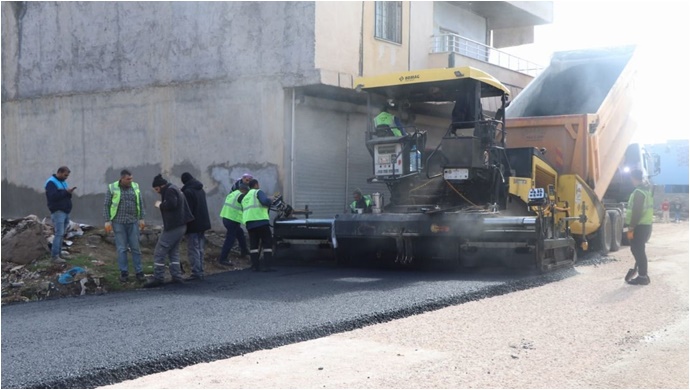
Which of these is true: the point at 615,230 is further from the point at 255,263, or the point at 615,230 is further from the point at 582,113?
the point at 255,263

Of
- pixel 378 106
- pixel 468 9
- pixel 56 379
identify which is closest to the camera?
pixel 56 379

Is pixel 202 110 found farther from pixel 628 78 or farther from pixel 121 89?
pixel 628 78

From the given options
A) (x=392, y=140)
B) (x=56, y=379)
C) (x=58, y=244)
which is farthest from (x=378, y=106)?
(x=56, y=379)

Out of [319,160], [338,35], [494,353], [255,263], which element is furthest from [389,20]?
[494,353]

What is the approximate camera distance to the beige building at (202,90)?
14.8 metres

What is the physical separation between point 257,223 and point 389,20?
7126mm

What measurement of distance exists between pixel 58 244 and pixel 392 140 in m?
5.19

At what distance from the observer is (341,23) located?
49.6 ft

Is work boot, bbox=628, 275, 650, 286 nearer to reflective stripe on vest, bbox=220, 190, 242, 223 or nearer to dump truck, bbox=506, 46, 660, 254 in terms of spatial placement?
dump truck, bbox=506, 46, 660, 254

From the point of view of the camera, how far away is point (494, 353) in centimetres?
600

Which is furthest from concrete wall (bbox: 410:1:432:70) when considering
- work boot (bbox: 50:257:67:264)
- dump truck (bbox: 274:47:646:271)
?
work boot (bbox: 50:257:67:264)

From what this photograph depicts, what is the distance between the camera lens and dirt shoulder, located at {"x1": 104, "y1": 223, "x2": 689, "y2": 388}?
5.20 m

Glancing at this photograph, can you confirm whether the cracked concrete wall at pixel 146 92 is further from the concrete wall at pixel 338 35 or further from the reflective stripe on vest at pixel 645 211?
the reflective stripe on vest at pixel 645 211

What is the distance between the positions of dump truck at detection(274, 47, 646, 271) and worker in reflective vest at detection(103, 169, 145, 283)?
2270 millimetres
